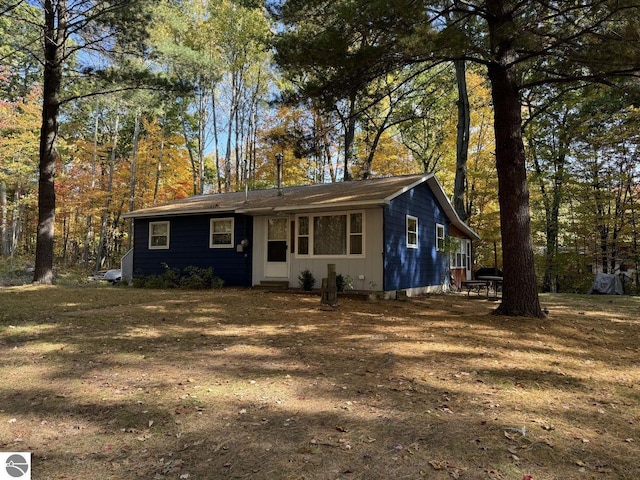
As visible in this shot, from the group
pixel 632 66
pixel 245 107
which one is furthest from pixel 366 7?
pixel 245 107

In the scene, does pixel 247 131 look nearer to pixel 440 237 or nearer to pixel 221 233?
pixel 221 233

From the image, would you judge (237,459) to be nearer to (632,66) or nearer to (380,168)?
(632,66)

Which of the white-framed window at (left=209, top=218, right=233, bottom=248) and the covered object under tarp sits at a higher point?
the white-framed window at (left=209, top=218, right=233, bottom=248)

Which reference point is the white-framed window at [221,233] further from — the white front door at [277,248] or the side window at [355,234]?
the side window at [355,234]

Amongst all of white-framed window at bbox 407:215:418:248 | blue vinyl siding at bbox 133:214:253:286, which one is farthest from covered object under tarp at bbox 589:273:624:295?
blue vinyl siding at bbox 133:214:253:286

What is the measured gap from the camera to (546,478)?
2217 mm

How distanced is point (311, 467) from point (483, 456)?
1.01 m

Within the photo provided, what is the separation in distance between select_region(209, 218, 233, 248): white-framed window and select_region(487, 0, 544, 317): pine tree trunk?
8.10 m

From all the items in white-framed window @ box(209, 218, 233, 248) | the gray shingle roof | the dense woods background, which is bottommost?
white-framed window @ box(209, 218, 233, 248)

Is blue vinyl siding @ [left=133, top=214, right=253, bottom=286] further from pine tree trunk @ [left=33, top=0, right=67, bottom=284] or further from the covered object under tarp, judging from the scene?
the covered object under tarp

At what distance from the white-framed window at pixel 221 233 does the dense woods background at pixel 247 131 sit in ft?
13.1

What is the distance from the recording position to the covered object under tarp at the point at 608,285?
15781 mm

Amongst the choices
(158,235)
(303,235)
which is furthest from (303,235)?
(158,235)

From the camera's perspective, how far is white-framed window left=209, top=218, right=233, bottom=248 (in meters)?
12.9
